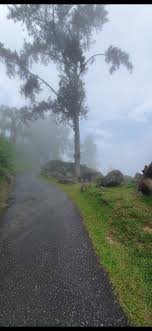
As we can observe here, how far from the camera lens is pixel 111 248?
6926 mm

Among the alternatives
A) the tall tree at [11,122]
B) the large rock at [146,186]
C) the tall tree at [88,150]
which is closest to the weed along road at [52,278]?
the large rock at [146,186]

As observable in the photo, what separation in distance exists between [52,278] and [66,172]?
2172cm

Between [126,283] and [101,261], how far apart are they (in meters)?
1.11

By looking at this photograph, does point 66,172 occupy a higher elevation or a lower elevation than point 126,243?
higher

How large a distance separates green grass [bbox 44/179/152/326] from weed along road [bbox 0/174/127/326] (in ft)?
0.91

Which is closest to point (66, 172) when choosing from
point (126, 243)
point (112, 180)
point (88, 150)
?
point (112, 180)

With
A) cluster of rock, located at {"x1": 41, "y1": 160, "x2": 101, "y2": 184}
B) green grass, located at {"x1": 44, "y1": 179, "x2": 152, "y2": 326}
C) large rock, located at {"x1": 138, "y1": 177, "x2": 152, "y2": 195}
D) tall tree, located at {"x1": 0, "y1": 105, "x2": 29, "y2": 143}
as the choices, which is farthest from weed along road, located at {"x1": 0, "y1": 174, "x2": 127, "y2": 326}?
tall tree, located at {"x1": 0, "y1": 105, "x2": 29, "y2": 143}

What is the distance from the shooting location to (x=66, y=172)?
89.2ft

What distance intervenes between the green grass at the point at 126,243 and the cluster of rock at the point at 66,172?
30.8 ft

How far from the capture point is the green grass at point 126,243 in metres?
4.74

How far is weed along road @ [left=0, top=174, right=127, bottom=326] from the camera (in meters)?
4.34

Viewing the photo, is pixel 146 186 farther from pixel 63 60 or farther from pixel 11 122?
pixel 11 122

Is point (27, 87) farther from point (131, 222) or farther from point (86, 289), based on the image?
point (86, 289)

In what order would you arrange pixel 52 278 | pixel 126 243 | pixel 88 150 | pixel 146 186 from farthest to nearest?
pixel 88 150, pixel 146 186, pixel 126 243, pixel 52 278
